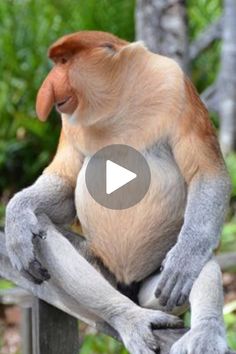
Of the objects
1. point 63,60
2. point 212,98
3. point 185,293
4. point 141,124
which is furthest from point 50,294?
point 212,98

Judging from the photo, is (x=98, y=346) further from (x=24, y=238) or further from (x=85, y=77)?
(x=85, y=77)

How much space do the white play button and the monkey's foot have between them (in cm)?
51

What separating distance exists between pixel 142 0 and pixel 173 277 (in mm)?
3529

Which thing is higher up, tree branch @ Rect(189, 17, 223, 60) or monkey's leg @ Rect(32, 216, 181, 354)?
monkey's leg @ Rect(32, 216, 181, 354)

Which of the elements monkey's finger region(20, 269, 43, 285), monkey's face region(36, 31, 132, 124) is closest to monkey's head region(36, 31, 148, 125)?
monkey's face region(36, 31, 132, 124)

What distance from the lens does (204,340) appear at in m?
2.14

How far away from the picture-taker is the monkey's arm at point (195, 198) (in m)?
2.43

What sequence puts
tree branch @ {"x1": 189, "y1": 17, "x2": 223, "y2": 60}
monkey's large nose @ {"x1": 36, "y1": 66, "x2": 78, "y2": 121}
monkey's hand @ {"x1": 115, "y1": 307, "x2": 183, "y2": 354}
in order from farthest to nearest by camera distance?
tree branch @ {"x1": 189, "y1": 17, "x2": 223, "y2": 60}, monkey's large nose @ {"x1": 36, "y1": 66, "x2": 78, "y2": 121}, monkey's hand @ {"x1": 115, "y1": 307, "x2": 183, "y2": 354}

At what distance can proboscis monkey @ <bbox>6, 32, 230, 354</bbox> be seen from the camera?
96.3 inches

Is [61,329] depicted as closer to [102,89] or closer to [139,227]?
[139,227]

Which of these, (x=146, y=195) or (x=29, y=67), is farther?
(x=29, y=67)

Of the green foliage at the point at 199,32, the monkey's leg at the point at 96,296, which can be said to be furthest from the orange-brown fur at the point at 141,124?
the green foliage at the point at 199,32

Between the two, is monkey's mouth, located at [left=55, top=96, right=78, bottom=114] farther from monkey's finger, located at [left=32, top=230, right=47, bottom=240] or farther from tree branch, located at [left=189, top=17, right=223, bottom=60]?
tree branch, located at [left=189, top=17, right=223, bottom=60]
